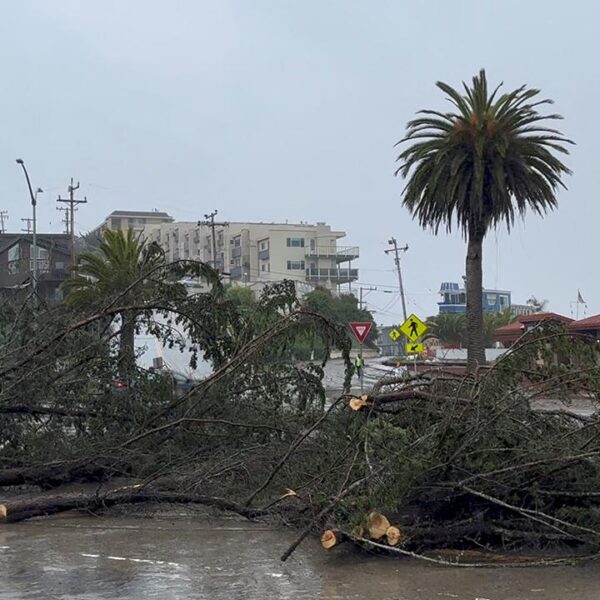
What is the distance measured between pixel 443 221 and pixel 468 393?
18016mm

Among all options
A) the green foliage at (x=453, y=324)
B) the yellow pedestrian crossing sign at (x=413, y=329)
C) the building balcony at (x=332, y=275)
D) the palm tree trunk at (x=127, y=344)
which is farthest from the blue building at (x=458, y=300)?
the palm tree trunk at (x=127, y=344)

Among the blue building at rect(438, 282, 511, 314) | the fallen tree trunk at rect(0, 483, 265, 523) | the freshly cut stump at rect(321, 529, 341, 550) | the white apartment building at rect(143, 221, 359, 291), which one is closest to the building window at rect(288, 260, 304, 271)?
the white apartment building at rect(143, 221, 359, 291)

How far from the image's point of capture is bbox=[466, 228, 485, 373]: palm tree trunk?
81.0 ft

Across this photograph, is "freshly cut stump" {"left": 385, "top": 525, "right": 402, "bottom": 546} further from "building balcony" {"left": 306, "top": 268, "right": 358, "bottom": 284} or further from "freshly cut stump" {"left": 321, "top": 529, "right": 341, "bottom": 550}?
"building balcony" {"left": 306, "top": 268, "right": 358, "bottom": 284}

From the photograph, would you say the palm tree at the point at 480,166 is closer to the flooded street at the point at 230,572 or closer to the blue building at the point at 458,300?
the flooded street at the point at 230,572

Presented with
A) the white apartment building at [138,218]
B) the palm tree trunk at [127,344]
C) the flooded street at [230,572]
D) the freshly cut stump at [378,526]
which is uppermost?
the white apartment building at [138,218]

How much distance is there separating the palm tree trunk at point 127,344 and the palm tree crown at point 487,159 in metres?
13.6

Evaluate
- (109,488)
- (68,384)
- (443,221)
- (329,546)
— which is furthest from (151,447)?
(443,221)

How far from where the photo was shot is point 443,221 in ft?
84.0

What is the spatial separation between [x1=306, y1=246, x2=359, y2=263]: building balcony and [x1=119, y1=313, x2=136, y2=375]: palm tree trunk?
9347 cm

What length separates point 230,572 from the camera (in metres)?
7.42

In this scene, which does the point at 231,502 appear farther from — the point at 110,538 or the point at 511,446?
the point at 511,446

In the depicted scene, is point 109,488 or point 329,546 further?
point 109,488

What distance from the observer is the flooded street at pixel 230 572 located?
264 inches
